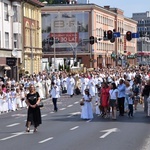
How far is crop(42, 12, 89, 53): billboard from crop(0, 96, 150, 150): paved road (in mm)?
76251

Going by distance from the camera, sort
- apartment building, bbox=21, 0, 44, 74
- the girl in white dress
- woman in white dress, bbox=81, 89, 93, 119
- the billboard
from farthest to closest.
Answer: the billboard < apartment building, bbox=21, 0, 44, 74 < the girl in white dress < woman in white dress, bbox=81, 89, 93, 119

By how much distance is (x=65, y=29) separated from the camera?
345 feet

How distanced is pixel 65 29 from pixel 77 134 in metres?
85.3

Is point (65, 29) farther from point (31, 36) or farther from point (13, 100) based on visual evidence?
point (13, 100)

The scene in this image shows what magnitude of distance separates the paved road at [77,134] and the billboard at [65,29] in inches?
3002

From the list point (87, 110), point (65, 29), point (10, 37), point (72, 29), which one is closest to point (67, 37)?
point (72, 29)

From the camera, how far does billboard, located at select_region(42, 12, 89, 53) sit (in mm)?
104375

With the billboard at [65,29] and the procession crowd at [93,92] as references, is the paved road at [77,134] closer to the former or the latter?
the procession crowd at [93,92]

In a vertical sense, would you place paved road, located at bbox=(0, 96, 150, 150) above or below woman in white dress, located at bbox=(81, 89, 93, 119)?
below

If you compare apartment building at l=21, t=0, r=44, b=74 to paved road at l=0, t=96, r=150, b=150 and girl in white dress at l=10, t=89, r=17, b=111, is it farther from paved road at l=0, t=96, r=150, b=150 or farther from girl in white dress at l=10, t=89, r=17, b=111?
paved road at l=0, t=96, r=150, b=150

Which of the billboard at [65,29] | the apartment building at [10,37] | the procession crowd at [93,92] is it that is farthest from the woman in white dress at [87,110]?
the billboard at [65,29]

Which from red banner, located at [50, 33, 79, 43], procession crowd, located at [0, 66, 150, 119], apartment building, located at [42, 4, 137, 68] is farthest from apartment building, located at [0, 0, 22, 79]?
apartment building, located at [42, 4, 137, 68]

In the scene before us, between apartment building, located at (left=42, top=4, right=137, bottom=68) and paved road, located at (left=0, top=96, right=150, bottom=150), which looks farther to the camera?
apartment building, located at (left=42, top=4, right=137, bottom=68)

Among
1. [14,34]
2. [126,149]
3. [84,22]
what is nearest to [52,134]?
[126,149]
